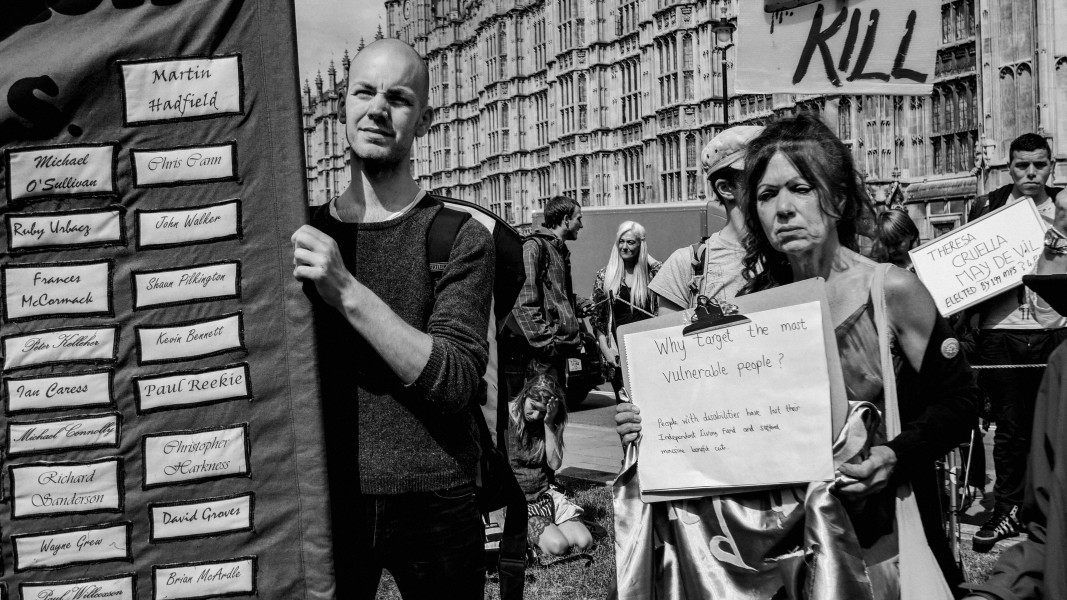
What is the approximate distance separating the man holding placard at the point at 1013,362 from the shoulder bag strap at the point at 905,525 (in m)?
3.54

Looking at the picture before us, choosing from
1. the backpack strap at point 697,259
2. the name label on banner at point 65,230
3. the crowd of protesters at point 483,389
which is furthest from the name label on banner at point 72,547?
the backpack strap at point 697,259

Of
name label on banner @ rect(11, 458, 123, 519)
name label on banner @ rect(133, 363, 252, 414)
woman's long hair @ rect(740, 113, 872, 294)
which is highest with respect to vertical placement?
woman's long hair @ rect(740, 113, 872, 294)

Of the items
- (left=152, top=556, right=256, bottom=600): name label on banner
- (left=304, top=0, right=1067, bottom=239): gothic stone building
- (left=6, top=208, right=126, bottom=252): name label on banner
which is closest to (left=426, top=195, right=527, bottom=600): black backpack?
(left=152, top=556, right=256, bottom=600): name label on banner

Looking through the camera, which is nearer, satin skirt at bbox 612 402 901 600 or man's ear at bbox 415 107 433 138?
satin skirt at bbox 612 402 901 600

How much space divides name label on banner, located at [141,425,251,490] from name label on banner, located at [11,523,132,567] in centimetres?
12

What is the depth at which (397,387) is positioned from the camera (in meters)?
1.93

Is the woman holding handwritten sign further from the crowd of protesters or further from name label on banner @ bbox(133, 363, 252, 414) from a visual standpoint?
name label on banner @ bbox(133, 363, 252, 414)

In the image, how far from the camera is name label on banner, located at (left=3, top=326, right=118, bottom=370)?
5.95ft

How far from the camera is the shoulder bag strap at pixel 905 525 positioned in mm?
1825

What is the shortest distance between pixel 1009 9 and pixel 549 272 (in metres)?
17.4

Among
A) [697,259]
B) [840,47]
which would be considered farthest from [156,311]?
[840,47]

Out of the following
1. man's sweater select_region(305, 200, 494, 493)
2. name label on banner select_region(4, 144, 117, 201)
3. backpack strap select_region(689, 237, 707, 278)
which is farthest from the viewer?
backpack strap select_region(689, 237, 707, 278)

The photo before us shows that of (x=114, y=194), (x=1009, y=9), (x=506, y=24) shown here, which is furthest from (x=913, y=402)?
(x=506, y=24)

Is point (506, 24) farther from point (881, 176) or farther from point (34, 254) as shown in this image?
point (34, 254)
